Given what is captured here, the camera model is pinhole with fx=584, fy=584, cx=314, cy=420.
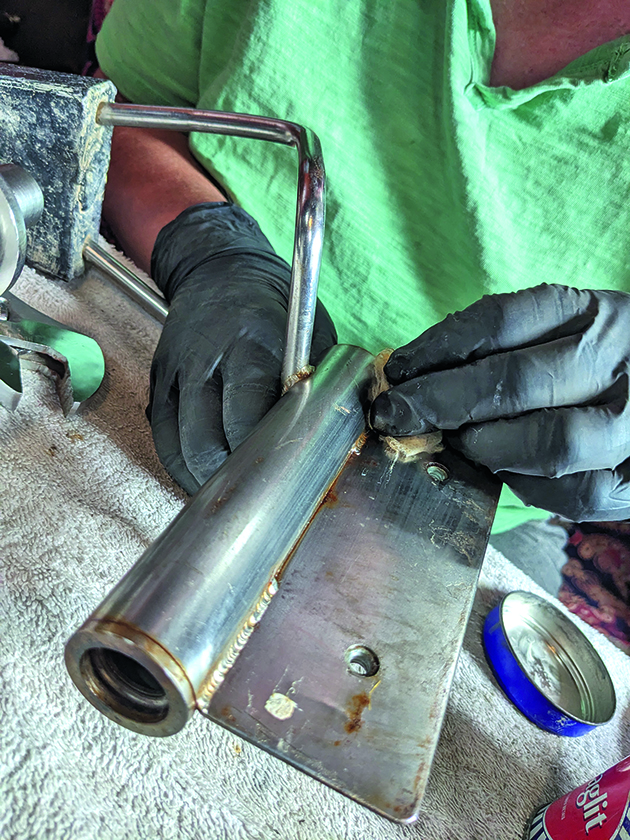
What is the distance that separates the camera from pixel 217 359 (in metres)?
0.56

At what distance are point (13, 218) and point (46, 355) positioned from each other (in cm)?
13

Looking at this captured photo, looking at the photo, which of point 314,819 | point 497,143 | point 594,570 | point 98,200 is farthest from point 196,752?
point 594,570

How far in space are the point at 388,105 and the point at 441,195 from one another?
13cm

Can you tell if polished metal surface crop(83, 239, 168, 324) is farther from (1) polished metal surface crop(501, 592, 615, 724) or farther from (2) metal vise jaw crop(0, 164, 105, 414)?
(1) polished metal surface crop(501, 592, 615, 724)

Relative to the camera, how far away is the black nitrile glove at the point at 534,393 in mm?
495

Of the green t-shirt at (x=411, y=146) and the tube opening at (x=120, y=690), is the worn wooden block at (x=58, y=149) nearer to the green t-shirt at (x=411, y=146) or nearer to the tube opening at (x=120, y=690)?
the green t-shirt at (x=411, y=146)

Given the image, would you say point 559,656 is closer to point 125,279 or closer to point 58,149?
point 125,279

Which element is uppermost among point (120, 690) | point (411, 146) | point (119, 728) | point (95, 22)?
point (411, 146)

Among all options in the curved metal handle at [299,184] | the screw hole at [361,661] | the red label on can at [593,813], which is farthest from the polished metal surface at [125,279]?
the red label on can at [593,813]

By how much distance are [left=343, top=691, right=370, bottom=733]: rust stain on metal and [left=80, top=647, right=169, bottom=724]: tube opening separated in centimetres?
10

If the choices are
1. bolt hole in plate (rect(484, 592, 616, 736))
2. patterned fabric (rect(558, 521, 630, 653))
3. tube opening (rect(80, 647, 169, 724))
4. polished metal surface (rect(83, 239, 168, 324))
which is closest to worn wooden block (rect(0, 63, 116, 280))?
polished metal surface (rect(83, 239, 168, 324))

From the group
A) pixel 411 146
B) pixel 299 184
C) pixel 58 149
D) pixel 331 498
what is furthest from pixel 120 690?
pixel 411 146

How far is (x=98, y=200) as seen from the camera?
0.69 metres

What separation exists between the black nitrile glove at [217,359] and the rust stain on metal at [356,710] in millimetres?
241
